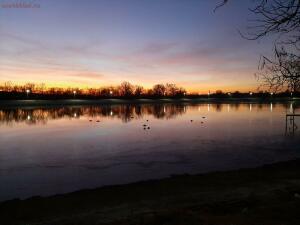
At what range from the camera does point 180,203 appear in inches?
370

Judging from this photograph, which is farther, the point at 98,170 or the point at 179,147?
the point at 179,147

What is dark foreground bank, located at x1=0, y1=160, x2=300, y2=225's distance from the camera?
7743mm

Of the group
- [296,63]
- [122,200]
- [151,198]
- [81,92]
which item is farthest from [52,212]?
[81,92]

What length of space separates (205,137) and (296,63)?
1870 cm

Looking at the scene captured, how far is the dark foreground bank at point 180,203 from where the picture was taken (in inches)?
305

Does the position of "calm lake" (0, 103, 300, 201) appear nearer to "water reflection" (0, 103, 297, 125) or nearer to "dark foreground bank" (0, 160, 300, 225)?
"dark foreground bank" (0, 160, 300, 225)

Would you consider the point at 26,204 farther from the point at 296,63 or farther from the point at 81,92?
the point at 81,92

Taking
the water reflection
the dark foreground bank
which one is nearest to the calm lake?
the dark foreground bank

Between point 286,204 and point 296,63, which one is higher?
point 296,63

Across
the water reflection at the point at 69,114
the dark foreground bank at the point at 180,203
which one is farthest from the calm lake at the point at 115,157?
the water reflection at the point at 69,114

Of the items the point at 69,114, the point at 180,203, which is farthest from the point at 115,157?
the point at 69,114

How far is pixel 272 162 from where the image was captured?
16.4 m

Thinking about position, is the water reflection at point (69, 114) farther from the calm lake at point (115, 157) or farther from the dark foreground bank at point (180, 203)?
the dark foreground bank at point (180, 203)

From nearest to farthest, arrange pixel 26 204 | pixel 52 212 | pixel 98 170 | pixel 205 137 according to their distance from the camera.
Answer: pixel 52 212 < pixel 26 204 < pixel 98 170 < pixel 205 137
